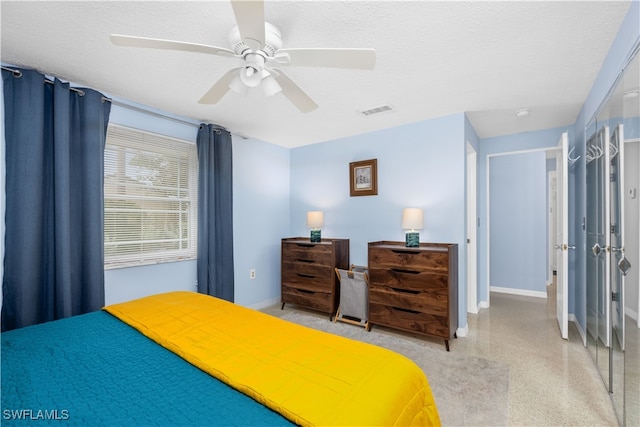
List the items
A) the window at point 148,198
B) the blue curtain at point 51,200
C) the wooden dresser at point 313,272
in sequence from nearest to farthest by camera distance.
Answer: the blue curtain at point 51,200, the window at point 148,198, the wooden dresser at point 313,272

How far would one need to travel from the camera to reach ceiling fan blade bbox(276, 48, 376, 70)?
1.36 m

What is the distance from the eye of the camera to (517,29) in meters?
1.64

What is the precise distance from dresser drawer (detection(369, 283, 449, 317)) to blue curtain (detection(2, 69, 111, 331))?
248 cm

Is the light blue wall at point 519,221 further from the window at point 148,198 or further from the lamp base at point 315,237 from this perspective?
the window at point 148,198

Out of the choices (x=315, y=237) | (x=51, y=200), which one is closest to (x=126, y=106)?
(x=51, y=200)

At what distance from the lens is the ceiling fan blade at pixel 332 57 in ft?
4.46

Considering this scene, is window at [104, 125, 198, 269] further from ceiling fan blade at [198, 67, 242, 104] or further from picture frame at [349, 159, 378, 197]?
picture frame at [349, 159, 378, 197]

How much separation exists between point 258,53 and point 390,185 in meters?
2.32

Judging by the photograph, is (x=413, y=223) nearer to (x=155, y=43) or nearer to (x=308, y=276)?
(x=308, y=276)

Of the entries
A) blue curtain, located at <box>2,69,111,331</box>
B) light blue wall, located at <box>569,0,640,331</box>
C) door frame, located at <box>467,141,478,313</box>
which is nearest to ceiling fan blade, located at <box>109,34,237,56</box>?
blue curtain, located at <box>2,69,111,331</box>

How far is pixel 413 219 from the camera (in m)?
3.03

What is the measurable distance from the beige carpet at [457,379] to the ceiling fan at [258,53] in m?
2.11

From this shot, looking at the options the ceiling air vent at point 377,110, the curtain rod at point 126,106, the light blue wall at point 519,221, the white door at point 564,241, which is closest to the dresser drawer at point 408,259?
the white door at point 564,241

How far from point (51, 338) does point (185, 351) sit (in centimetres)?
73
